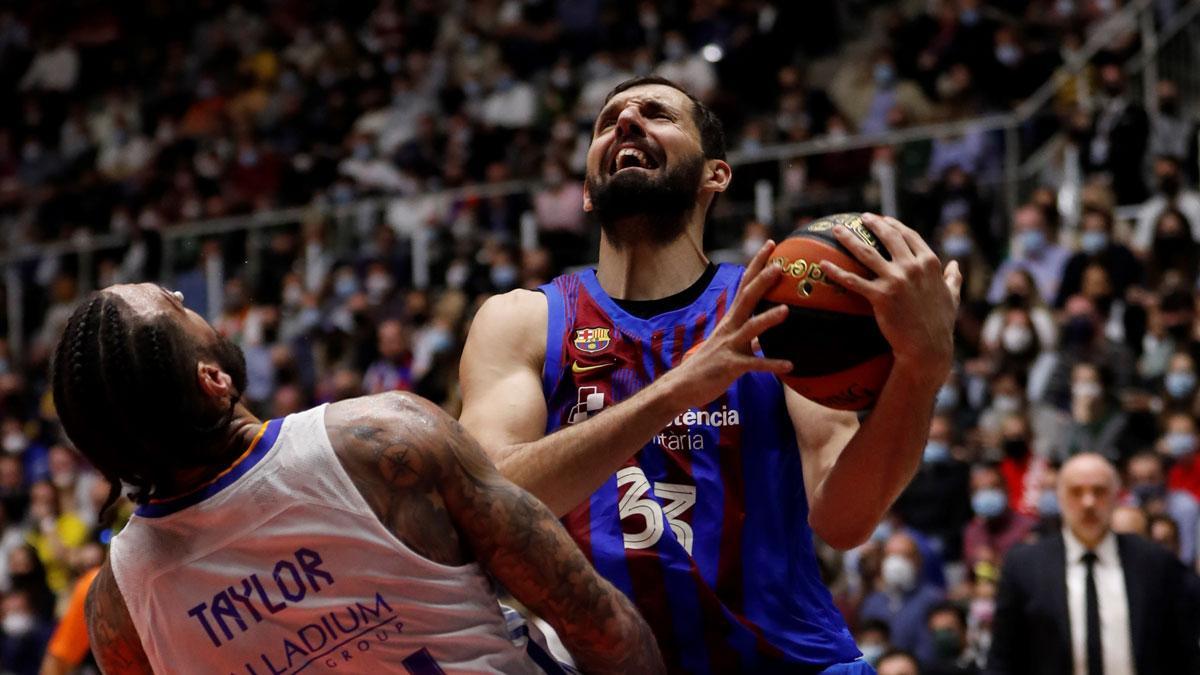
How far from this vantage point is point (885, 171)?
13211 mm

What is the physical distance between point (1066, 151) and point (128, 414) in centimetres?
1089

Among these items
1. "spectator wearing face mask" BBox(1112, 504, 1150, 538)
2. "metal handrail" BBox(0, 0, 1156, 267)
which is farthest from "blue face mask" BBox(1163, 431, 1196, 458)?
"metal handrail" BBox(0, 0, 1156, 267)

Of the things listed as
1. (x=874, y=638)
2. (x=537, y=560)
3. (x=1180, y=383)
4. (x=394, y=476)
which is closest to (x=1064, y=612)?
(x=874, y=638)

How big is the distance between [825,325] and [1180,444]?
7060 millimetres

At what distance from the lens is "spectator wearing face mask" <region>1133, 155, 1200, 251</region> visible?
11.8 m

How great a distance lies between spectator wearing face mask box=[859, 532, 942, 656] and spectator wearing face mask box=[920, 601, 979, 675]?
0.10m

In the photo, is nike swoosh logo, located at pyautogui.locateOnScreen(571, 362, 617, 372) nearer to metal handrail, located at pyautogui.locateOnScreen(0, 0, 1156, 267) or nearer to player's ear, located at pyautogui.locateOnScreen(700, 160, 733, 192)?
player's ear, located at pyautogui.locateOnScreen(700, 160, 733, 192)

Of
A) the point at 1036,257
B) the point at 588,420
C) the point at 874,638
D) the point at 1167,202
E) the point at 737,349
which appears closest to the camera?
the point at 737,349

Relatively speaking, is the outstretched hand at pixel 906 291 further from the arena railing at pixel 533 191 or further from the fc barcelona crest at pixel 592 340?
the arena railing at pixel 533 191

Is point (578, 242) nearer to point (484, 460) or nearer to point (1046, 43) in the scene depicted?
point (1046, 43)

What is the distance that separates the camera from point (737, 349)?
3473mm

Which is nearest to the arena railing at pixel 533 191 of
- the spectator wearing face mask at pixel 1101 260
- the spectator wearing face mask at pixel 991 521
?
the spectator wearing face mask at pixel 1101 260

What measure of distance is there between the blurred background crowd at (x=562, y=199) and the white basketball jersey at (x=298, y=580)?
5.02 metres

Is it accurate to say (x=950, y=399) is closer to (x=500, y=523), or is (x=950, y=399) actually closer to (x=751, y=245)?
(x=751, y=245)
